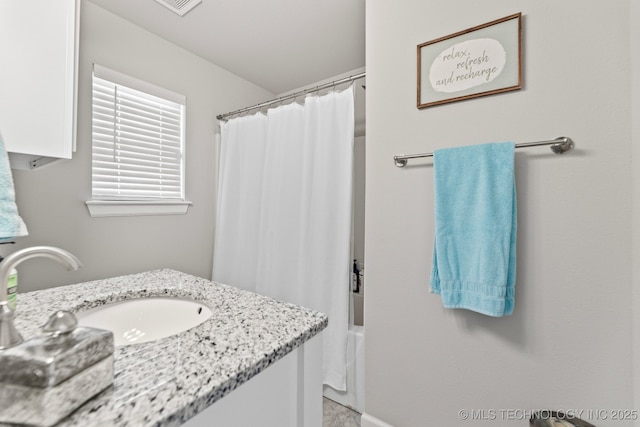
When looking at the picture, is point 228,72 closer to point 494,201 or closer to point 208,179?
point 208,179

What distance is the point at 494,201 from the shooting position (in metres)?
1.01

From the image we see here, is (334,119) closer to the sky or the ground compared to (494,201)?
closer to the sky

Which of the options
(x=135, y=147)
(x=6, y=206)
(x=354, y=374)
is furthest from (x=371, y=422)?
(x=135, y=147)

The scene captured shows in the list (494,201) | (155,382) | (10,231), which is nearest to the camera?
(155,382)

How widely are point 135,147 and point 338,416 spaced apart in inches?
80.9

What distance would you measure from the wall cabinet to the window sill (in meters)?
0.80

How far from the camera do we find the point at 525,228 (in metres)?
1.00

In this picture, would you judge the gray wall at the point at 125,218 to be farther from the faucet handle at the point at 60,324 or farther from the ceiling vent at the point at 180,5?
the faucet handle at the point at 60,324

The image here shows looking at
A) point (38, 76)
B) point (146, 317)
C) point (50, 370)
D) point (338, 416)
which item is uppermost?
point (38, 76)

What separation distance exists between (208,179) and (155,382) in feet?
6.36

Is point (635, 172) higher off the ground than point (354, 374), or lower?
higher

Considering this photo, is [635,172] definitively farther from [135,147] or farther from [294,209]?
[135,147]

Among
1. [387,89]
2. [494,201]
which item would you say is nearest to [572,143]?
[494,201]

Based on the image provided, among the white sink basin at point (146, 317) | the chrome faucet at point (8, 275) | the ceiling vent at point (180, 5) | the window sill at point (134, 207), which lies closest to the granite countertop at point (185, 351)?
the white sink basin at point (146, 317)
